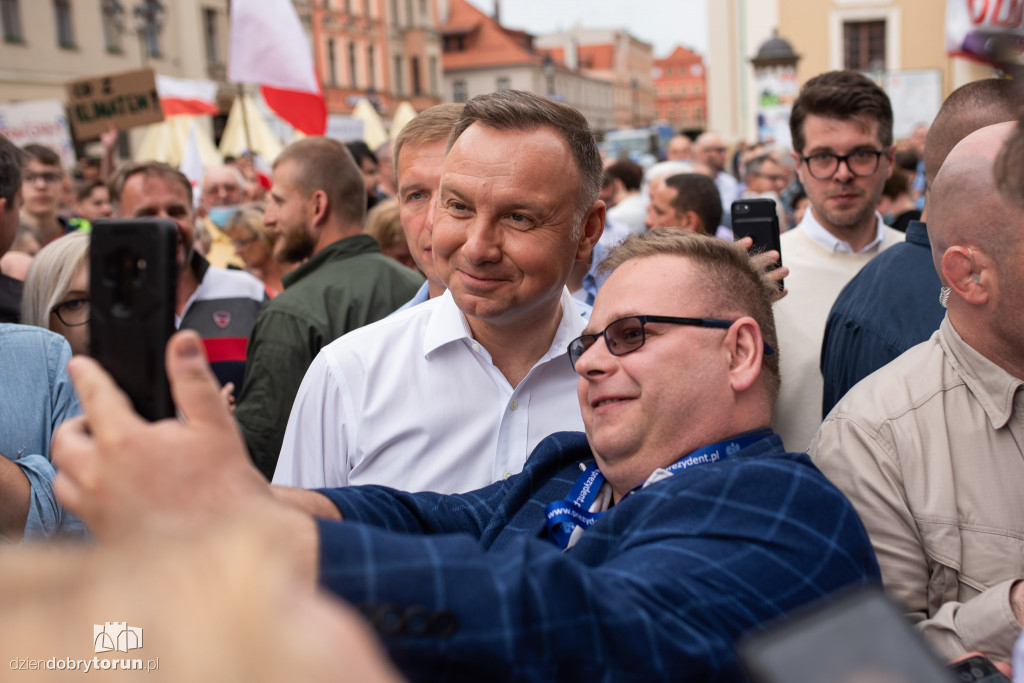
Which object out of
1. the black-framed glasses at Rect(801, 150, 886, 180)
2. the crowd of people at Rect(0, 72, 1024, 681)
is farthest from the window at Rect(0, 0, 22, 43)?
the black-framed glasses at Rect(801, 150, 886, 180)

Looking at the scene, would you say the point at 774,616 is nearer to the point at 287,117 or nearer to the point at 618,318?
the point at 618,318

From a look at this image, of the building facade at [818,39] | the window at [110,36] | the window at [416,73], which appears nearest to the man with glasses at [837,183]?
the building facade at [818,39]

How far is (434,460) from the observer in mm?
2520

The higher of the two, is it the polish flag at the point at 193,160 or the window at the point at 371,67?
the window at the point at 371,67

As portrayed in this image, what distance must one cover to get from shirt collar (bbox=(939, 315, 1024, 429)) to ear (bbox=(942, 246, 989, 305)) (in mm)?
108

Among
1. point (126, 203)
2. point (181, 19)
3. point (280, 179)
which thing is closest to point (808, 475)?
point (280, 179)

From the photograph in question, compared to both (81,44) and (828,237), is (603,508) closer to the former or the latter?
(828,237)

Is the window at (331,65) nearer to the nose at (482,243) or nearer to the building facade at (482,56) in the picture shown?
the building facade at (482,56)

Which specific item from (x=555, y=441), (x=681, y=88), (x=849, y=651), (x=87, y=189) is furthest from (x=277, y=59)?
(x=681, y=88)

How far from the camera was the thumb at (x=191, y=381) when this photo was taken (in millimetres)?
1086

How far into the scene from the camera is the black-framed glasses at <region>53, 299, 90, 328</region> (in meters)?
3.36

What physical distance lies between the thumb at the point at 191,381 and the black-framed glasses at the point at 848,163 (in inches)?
140

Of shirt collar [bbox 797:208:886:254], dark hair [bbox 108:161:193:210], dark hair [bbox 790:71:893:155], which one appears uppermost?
dark hair [bbox 790:71:893:155]

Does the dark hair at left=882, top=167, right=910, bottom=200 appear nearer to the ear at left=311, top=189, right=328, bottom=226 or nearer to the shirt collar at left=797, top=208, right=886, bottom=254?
the shirt collar at left=797, top=208, right=886, bottom=254
